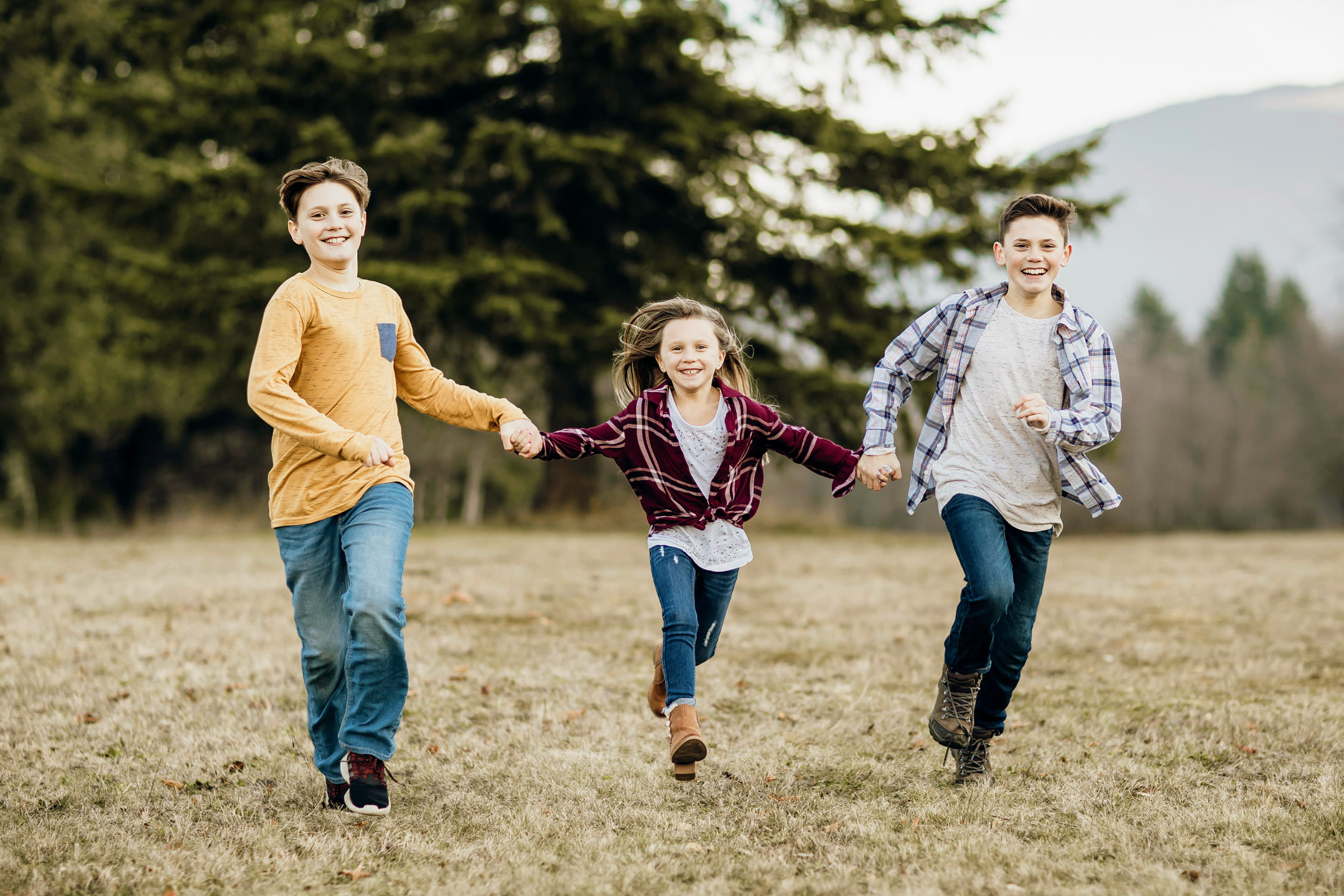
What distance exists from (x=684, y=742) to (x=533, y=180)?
44.8ft

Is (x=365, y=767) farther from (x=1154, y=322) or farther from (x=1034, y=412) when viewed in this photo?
(x=1154, y=322)

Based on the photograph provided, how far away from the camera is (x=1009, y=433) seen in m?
4.34


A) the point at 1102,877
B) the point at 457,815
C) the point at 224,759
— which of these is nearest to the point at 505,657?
the point at 224,759

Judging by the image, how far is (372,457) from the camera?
3.73m

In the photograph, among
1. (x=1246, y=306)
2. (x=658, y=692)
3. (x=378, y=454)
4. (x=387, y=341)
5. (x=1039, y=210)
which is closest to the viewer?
(x=378, y=454)

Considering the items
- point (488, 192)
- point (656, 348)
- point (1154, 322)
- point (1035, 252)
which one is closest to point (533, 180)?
point (488, 192)

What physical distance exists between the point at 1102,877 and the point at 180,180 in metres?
15.1

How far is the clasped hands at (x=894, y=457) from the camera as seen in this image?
157 inches

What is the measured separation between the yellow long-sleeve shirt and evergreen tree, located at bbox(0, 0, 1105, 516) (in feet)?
35.9

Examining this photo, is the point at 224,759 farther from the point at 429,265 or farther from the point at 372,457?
the point at 429,265

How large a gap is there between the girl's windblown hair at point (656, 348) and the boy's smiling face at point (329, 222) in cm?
113

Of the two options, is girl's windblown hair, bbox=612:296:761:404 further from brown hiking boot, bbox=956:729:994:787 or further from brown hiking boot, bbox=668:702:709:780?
brown hiking boot, bbox=956:729:994:787

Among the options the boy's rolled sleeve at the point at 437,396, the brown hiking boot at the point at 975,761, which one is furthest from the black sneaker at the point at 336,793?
the brown hiking boot at the point at 975,761

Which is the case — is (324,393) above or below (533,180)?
below
